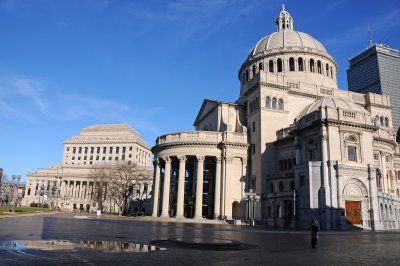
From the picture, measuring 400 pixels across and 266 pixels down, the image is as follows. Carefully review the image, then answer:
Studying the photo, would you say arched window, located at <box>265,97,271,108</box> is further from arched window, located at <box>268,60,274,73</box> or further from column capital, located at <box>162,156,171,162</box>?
column capital, located at <box>162,156,171,162</box>

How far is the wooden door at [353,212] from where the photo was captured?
3972cm

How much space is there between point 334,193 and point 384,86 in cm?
17192

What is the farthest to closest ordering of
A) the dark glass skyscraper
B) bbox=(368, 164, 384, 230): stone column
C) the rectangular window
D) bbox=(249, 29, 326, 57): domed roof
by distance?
1. the dark glass skyscraper
2. bbox=(249, 29, 326, 57): domed roof
3. the rectangular window
4. bbox=(368, 164, 384, 230): stone column

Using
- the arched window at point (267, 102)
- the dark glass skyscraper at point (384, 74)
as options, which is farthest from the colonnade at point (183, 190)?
the dark glass skyscraper at point (384, 74)

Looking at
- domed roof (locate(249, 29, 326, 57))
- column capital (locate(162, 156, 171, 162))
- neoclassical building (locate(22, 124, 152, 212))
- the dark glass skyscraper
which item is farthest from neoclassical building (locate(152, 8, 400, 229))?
the dark glass skyscraper

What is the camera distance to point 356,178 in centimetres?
4141

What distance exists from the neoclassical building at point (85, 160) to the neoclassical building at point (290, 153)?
70206 mm

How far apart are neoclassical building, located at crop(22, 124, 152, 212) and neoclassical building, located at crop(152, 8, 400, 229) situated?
7021cm

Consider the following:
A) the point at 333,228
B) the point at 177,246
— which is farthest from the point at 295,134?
the point at 177,246

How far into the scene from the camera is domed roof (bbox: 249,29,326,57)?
2872 inches

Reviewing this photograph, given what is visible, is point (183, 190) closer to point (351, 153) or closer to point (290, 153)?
point (290, 153)

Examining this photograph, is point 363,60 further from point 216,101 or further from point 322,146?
point 322,146

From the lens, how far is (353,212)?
4019cm

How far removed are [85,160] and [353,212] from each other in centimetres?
13238
